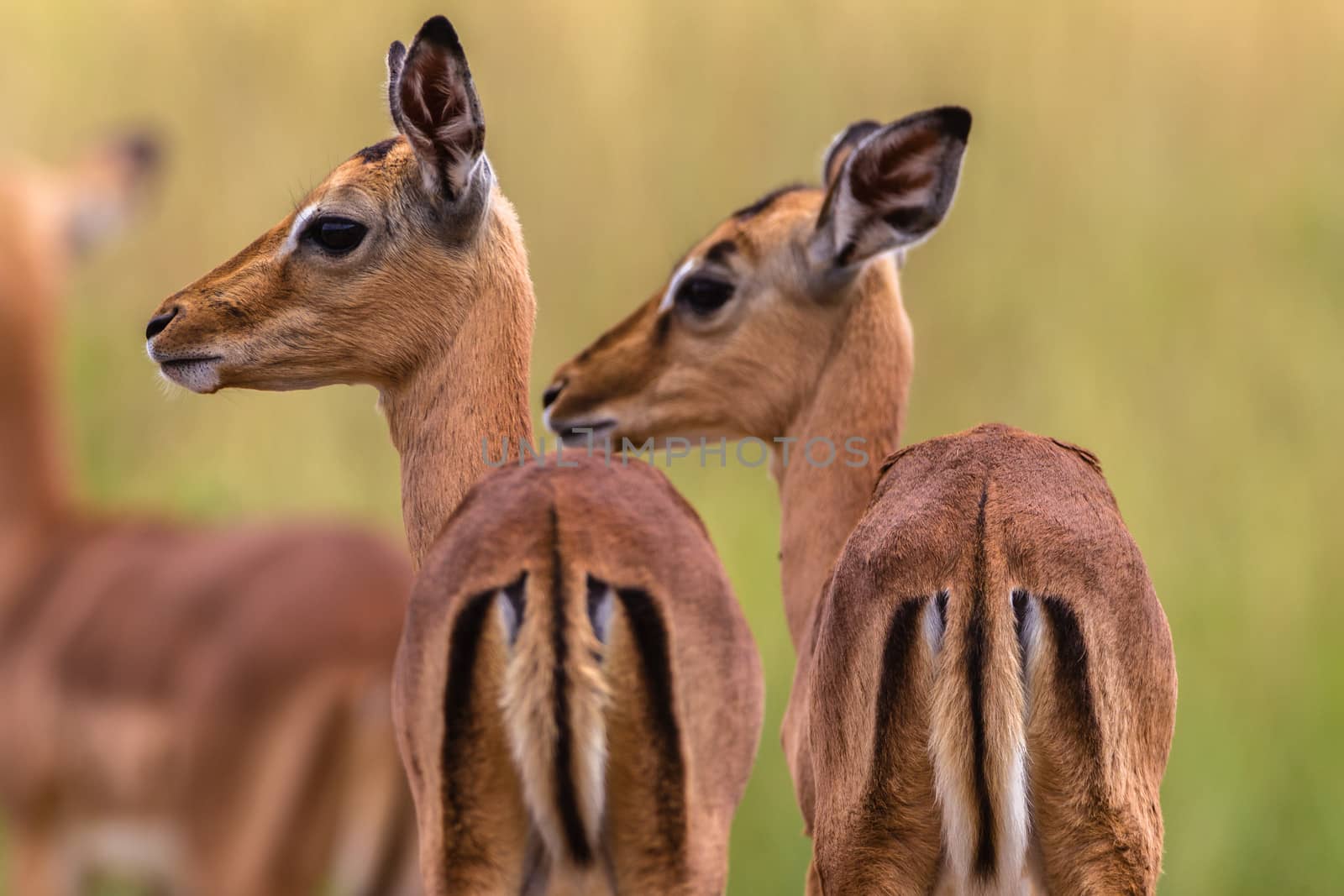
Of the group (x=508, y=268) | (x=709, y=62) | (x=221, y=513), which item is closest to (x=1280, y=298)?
(x=709, y=62)

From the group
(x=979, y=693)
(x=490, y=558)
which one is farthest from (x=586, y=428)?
(x=979, y=693)

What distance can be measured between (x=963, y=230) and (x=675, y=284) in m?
5.46

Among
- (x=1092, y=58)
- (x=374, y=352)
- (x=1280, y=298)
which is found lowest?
(x=374, y=352)

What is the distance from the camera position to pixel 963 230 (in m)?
8.82

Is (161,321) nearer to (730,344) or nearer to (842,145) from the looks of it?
(730,344)

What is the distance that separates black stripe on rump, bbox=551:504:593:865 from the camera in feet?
8.10

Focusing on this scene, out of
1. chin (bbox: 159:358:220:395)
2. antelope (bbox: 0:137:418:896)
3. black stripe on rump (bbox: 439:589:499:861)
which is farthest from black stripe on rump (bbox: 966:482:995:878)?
antelope (bbox: 0:137:418:896)

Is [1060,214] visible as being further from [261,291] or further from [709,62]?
[261,291]

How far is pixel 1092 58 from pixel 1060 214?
3.17ft

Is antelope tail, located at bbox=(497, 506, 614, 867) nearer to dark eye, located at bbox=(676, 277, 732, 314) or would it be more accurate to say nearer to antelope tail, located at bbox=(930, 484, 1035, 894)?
antelope tail, located at bbox=(930, 484, 1035, 894)

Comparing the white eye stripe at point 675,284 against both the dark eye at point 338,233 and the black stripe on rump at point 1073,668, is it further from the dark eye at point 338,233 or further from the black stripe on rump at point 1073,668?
the black stripe on rump at point 1073,668

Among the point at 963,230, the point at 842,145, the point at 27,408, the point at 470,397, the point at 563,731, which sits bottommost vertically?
the point at 563,731

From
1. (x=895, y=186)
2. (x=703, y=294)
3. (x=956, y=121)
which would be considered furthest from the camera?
(x=703, y=294)

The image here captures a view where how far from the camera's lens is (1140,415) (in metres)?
7.91
